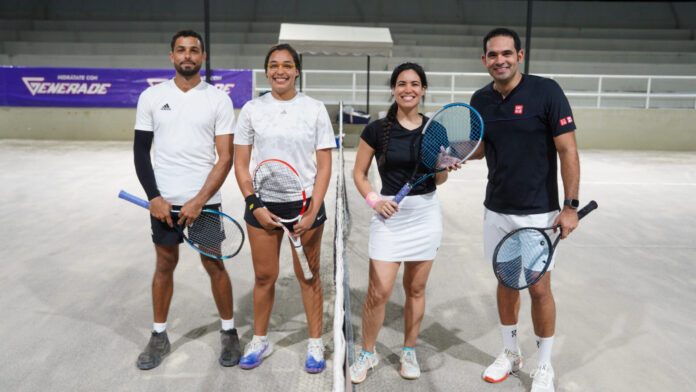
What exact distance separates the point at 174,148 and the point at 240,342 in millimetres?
1357

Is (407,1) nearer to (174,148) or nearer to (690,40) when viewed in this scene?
(690,40)

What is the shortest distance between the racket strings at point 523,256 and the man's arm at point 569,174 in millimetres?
143

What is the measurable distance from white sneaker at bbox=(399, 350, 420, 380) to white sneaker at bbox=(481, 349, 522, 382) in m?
0.40

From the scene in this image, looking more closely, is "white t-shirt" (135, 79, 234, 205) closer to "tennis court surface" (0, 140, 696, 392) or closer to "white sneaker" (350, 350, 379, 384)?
"tennis court surface" (0, 140, 696, 392)

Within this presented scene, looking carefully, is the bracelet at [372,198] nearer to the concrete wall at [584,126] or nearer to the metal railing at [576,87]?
the concrete wall at [584,126]

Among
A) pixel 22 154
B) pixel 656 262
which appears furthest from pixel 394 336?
pixel 22 154

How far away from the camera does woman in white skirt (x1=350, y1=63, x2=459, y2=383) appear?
3.07 meters

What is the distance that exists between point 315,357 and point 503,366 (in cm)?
110

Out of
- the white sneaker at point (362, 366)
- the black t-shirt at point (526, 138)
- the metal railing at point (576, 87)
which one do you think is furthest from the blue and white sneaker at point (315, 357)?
the metal railing at point (576, 87)

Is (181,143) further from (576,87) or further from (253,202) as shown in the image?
(576,87)

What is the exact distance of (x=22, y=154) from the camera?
12.2m

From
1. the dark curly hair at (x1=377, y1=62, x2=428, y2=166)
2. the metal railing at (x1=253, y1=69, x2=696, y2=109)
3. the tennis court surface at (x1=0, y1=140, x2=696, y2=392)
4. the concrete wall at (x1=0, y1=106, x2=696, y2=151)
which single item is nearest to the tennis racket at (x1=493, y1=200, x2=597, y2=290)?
the tennis court surface at (x1=0, y1=140, x2=696, y2=392)

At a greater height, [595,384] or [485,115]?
[485,115]

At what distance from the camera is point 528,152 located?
2979 millimetres
